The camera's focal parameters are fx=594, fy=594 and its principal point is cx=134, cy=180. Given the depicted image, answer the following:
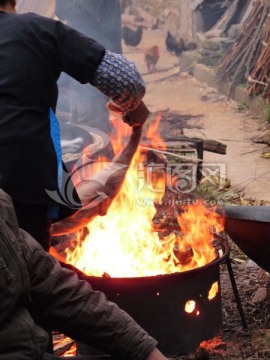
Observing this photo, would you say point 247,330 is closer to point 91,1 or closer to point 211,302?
point 211,302

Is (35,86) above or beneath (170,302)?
above

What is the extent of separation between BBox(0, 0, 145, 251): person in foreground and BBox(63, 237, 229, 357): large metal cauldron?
687 mm

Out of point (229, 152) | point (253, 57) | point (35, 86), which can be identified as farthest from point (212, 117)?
point (35, 86)

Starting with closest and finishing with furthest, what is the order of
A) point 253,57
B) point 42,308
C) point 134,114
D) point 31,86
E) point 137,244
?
point 42,308 → point 31,86 → point 134,114 → point 137,244 → point 253,57

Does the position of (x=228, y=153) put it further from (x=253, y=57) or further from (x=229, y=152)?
(x=253, y=57)

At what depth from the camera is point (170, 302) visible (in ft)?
11.2

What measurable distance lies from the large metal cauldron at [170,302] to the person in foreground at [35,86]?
687 mm

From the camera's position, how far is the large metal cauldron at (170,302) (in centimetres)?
336

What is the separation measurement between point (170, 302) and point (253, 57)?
1010 centimetres

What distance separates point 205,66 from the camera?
51.9 feet

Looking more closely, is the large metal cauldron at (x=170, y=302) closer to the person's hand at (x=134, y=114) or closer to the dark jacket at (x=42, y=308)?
the person's hand at (x=134, y=114)

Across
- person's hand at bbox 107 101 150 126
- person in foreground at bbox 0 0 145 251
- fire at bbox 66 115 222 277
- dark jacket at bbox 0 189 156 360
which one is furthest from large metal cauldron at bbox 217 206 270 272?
dark jacket at bbox 0 189 156 360

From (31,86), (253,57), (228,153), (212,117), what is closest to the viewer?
(31,86)

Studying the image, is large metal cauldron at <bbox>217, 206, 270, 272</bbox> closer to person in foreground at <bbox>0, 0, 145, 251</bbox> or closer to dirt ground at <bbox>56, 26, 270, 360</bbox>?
dirt ground at <bbox>56, 26, 270, 360</bbox>
